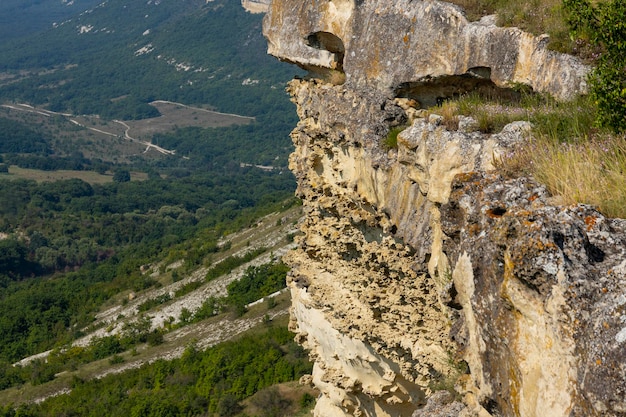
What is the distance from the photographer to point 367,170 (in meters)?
10.4

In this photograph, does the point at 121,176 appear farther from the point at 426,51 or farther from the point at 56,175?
the point at 426,51

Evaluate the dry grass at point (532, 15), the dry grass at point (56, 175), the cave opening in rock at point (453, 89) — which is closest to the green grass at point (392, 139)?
the cave opening in rock at point (453, 89)

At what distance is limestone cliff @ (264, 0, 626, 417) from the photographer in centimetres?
450

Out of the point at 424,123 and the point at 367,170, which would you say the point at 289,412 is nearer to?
the point at 367,170

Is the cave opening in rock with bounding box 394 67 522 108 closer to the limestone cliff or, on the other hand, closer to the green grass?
the limestone cliff

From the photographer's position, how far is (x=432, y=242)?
8492 mm

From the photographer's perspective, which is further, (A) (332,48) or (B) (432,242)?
(A) (332,48)

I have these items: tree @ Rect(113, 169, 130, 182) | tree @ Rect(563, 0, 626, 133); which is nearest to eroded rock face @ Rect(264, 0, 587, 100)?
tree @ Rect(563, 0, 626, 133)

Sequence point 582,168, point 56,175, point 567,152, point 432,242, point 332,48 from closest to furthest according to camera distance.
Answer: point 582,168, point 567,152, point 432,242, point 332,48, point 56,175

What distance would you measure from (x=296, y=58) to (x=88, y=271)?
81942mm

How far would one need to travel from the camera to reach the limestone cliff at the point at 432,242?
177 inches

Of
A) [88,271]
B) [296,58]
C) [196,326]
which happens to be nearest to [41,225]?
[88,271]

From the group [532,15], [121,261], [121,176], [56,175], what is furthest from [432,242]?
[56,175]

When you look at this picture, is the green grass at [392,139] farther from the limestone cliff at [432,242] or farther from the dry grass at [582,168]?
the dry grass at [582,168]
